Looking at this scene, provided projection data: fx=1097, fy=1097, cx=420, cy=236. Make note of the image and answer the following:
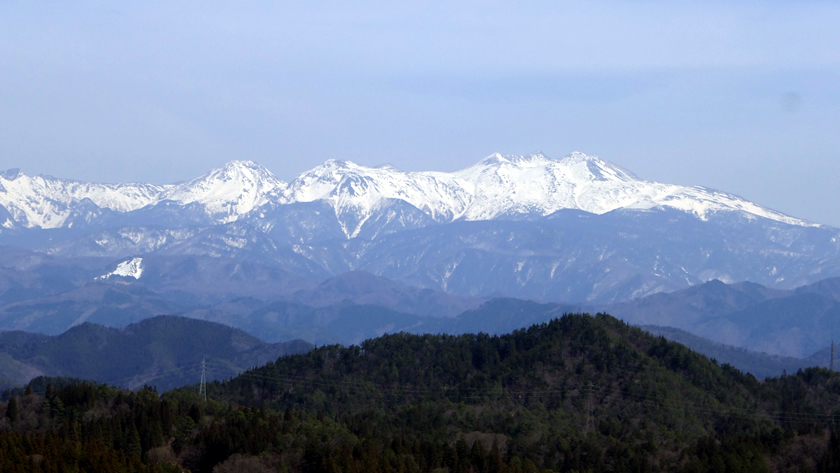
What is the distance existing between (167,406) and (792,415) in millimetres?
94758

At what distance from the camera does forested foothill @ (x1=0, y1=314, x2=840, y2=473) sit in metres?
115

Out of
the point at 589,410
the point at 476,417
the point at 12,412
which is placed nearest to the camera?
the point at 12,412

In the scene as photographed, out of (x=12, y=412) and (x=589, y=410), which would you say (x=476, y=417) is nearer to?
(x=589, y=410)

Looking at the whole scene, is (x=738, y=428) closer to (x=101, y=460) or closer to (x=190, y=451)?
(x=190, y=451)

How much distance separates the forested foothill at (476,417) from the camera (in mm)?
114750

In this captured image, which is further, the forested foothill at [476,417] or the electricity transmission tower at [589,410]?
the electricity transmission tower at [589,410]

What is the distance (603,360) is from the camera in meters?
177

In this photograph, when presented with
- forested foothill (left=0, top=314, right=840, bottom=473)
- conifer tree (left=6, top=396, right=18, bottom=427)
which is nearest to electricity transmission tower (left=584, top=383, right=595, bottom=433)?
forested foothill (left=0, top=314, right=840, bottom=473)

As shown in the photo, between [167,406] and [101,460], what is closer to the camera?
[101,460]

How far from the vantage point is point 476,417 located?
5969 inches

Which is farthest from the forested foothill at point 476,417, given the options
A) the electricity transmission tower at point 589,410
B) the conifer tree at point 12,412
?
the electricity transmission tower at point 589,410

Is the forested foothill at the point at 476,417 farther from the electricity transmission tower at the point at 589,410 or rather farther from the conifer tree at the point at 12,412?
the electricity transmission tower at the point at 589,410

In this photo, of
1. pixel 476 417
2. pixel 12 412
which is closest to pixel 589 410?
pixel 476 417

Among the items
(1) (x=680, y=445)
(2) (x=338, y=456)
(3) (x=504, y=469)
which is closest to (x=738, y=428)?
(1) (x=680, y=445)
